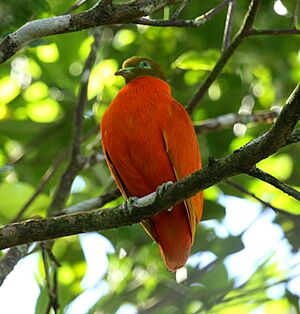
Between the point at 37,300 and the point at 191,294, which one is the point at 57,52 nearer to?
the point at 37,300

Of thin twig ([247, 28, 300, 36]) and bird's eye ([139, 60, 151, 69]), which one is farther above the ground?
thin twig ([247, 28, 300, 36])

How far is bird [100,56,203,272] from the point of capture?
5754 mm

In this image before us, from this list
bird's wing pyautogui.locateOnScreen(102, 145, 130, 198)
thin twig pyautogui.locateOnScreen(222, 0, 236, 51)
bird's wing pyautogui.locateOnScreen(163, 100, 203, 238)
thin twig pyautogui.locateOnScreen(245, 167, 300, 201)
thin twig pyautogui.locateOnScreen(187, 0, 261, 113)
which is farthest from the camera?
thin twig pyautogui.locateOnScreen(222, 0, 236, 51)

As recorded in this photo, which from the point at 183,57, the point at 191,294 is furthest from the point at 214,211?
the point at 191,294

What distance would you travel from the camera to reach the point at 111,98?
727 centimetres

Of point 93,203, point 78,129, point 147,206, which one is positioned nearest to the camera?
point 147,206

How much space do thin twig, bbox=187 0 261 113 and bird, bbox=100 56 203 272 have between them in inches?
19.1

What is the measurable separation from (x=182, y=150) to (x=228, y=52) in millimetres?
1039

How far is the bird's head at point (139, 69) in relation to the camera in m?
6.57

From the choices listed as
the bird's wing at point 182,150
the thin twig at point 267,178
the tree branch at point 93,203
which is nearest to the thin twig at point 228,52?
the bird's wing at point 182,150

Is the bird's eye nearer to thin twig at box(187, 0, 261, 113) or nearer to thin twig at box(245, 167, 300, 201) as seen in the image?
thin twig at box(187, 0, 261, 113)

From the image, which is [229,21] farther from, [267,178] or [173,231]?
[267,178]

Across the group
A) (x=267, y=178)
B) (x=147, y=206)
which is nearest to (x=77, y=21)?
(x=147, y=206)

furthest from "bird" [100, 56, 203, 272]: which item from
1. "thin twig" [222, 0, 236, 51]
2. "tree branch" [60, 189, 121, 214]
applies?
"thin twig" [222, 0, 236, 51]
